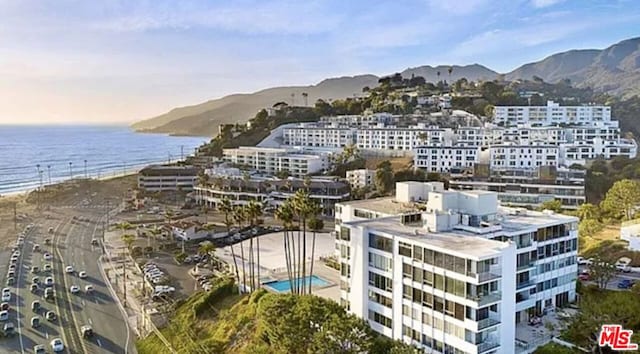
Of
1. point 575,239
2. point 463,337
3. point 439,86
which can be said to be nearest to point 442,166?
point 575,239

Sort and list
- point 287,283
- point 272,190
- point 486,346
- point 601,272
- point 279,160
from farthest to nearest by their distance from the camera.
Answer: point 279,160
point 272,190
point 287,283
point 601,272
point 486,346

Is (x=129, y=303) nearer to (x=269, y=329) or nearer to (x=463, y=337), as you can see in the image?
(x=269, y=329)

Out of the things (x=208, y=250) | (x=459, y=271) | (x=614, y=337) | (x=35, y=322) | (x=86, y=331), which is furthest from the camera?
(x=208, y=250)

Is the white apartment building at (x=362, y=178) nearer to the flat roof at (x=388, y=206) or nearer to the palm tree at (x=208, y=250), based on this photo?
the palm tree at (x=208, y=250)

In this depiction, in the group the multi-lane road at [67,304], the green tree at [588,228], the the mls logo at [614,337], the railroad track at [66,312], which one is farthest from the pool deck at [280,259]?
the green tree at [588,228]

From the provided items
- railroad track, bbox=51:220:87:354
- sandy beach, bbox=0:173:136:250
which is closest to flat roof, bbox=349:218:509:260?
railroad track, bbox=51:220:87:354

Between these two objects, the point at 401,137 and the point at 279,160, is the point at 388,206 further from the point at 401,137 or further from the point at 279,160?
the point at 401,137

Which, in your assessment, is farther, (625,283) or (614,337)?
(625,283)

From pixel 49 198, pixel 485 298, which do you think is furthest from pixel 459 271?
pixel 49 198
